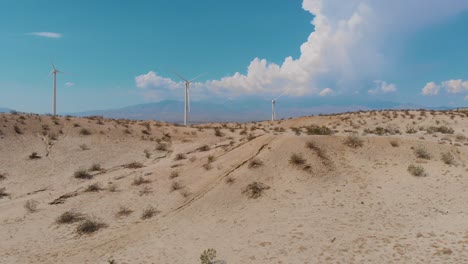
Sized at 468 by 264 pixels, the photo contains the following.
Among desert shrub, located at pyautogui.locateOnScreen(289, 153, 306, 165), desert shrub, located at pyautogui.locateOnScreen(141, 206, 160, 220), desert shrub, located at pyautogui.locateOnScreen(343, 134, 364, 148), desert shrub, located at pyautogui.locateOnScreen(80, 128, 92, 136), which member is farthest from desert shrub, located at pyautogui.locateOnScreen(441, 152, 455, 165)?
desert shrub, located at pyautogui.locateOnScreen(80, 128, 92, 136)

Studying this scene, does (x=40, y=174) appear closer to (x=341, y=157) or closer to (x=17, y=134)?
(x=17, y=134)

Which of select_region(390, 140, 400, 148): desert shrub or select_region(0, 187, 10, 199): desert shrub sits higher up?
select_region(390, 140, 400, 148): desert shrub

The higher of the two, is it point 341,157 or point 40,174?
point 341,157

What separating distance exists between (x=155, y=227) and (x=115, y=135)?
24.2 m

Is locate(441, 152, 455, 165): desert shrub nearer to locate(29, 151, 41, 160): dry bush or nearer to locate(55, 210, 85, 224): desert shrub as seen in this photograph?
locate(55, 210, 85, 224): desert shrub

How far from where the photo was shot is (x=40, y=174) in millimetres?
26625

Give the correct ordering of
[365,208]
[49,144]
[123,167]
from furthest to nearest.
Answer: [49,144] < [123,167] < [365,208]

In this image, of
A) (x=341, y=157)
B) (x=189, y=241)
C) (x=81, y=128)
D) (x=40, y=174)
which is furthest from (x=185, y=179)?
(x=81, y=128)

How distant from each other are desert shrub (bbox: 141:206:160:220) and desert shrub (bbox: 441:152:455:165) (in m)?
16.0

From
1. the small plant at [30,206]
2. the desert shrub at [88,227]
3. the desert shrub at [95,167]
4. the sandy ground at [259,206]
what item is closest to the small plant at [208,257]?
the sandy ground at [259,206]

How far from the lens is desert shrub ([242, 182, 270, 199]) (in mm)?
17359

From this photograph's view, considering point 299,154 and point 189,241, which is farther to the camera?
point 299,154

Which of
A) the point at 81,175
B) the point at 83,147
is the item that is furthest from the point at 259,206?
the point at 83,147

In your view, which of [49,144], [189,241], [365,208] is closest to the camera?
[189,241]
